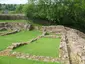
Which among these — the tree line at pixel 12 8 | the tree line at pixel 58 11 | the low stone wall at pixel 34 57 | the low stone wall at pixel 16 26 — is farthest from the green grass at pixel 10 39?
the tree line at pixel 12 8

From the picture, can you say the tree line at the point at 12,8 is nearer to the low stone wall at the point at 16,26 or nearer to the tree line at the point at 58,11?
the tree line at the point at 58,11

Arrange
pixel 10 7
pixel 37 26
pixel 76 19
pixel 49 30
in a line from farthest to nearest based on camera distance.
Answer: pixel 10 7, pixel 76 19, pixel 37 26, pixel 49 30

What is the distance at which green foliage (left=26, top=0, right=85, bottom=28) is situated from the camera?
4922 centimetres

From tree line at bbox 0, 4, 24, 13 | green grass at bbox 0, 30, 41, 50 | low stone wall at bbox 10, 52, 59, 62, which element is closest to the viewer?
low stone wall at bbox 10, 52, 59, 62

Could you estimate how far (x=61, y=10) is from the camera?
49875 millimetres

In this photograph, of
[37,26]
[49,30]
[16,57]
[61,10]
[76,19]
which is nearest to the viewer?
[16,57]

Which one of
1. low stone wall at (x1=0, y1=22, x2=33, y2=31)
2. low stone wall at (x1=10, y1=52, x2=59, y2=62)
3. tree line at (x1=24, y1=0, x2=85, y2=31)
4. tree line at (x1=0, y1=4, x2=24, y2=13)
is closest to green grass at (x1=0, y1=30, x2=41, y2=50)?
low stone wall at (x1=10, y1=52, x2=59, y2=62)

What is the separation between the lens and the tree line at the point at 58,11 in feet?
161

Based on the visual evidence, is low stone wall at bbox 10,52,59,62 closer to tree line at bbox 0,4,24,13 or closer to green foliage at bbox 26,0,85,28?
green foliage at bbox 26,0,85,28

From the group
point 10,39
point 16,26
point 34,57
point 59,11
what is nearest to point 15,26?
point 16,26

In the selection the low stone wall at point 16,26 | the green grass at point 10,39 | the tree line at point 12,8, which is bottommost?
the tree line at point 12,8

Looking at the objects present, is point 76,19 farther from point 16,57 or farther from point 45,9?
point 16,57

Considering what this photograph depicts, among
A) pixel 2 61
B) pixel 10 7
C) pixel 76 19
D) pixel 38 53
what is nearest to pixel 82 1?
pixel 76 19

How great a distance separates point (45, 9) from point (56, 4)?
2956 mm
